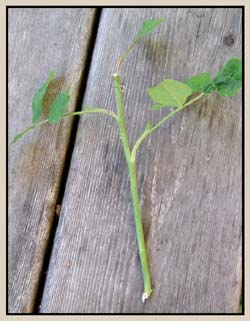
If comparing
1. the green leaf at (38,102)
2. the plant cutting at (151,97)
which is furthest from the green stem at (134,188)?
the green leaf at (38,102)

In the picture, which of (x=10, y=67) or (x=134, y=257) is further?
(x=10, y=67)

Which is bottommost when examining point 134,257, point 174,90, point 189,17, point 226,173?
point 134,257

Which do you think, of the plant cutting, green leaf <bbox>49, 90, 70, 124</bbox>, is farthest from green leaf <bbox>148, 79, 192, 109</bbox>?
green leaf <bbox>49, 90, 70, 124</bbox>

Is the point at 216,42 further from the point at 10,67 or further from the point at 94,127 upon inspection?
the point at 10,67

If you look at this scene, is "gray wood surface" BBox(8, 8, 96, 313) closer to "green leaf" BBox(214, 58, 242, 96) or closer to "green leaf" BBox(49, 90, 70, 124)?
"green leaf" BBox(49, 90, 70, 124)

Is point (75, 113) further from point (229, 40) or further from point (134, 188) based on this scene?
point (229, 40)

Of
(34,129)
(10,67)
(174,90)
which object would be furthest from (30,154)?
(174,90)

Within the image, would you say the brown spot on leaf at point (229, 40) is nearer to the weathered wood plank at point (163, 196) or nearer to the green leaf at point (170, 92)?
the weathered wood plank at point (163, 196)
